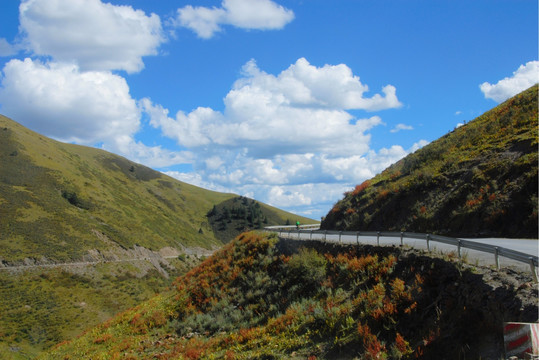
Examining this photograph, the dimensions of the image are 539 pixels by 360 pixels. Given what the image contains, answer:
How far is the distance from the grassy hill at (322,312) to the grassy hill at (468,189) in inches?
238

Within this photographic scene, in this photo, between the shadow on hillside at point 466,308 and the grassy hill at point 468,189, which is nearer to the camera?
the shadow on hillside at point 466,308

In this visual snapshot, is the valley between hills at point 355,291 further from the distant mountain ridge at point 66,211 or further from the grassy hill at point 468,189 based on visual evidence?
the distant mountain ridge at point 66,211

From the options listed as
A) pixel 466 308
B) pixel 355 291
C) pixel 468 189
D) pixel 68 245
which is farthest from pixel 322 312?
pixel 68 245

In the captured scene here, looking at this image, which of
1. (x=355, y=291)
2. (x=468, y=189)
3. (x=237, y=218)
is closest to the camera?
(x=355, y=291)

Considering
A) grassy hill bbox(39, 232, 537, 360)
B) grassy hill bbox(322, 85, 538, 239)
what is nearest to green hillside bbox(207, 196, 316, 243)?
grassy hill bbox(322, 85, 538, 239)

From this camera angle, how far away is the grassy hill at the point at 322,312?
8047 millimetres

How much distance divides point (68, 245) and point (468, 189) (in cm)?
6311

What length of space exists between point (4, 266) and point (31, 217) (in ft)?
44.7

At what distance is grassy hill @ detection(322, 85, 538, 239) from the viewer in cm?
1611

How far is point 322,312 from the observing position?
11.6 metres

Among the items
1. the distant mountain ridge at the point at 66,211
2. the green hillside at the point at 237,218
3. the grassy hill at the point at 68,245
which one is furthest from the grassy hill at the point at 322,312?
the green hillside at the point at 237,218

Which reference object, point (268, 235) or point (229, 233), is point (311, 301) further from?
point (229, 233)

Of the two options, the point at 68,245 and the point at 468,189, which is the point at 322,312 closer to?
the point at 468,189

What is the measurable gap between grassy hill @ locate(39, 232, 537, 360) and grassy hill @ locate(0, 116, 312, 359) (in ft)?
86.8
